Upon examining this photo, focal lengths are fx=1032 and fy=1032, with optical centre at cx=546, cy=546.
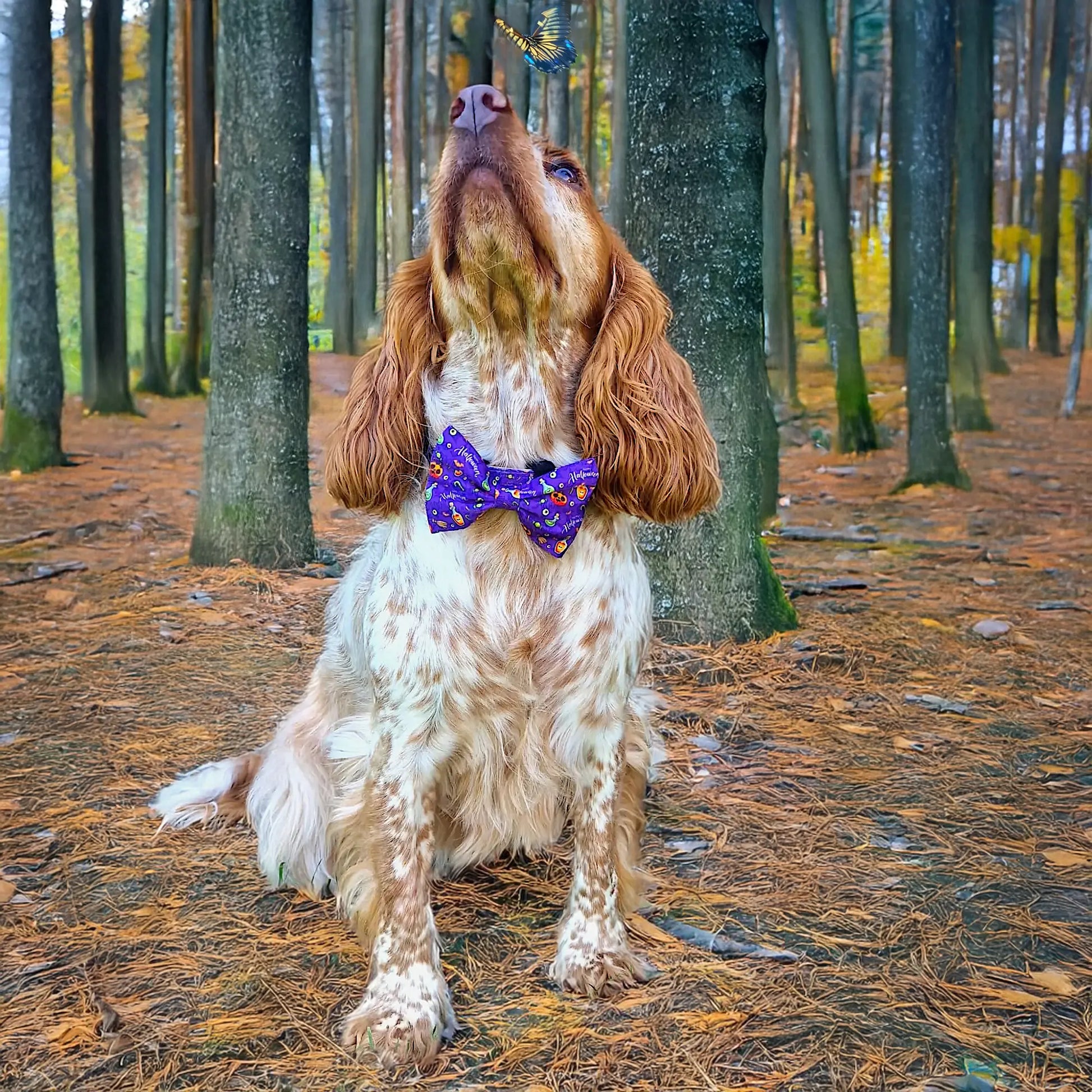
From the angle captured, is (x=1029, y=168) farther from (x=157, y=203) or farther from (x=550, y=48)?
(x=550, y=48)

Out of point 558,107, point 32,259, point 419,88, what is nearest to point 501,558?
point 32,259

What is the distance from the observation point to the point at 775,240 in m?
12.9

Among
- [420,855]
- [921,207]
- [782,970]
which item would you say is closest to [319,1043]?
[420,855]

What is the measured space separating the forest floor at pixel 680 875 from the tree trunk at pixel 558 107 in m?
9.89

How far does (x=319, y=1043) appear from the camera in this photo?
225 cm

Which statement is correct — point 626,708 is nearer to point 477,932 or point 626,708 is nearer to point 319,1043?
point 477,932

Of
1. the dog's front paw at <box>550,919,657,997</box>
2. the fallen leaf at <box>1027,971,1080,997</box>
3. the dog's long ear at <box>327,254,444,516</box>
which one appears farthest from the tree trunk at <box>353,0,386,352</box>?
the fallen leaf at <box>1027,971,1080,997</box>

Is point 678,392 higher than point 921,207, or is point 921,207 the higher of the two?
point 921,207

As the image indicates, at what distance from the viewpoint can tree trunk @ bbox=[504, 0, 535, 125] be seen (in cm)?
1121

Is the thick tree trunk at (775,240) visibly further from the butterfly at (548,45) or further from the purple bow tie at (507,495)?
the purple bow tie at (507,495)

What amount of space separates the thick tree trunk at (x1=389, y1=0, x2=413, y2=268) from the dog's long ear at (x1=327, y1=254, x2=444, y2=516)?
1068cm

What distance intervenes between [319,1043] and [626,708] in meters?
1.03

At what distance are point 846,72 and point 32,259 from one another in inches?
567

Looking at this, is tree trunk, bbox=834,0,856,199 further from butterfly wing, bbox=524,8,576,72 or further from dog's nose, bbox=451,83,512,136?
dog's nose, bbox=451,83,512,136
